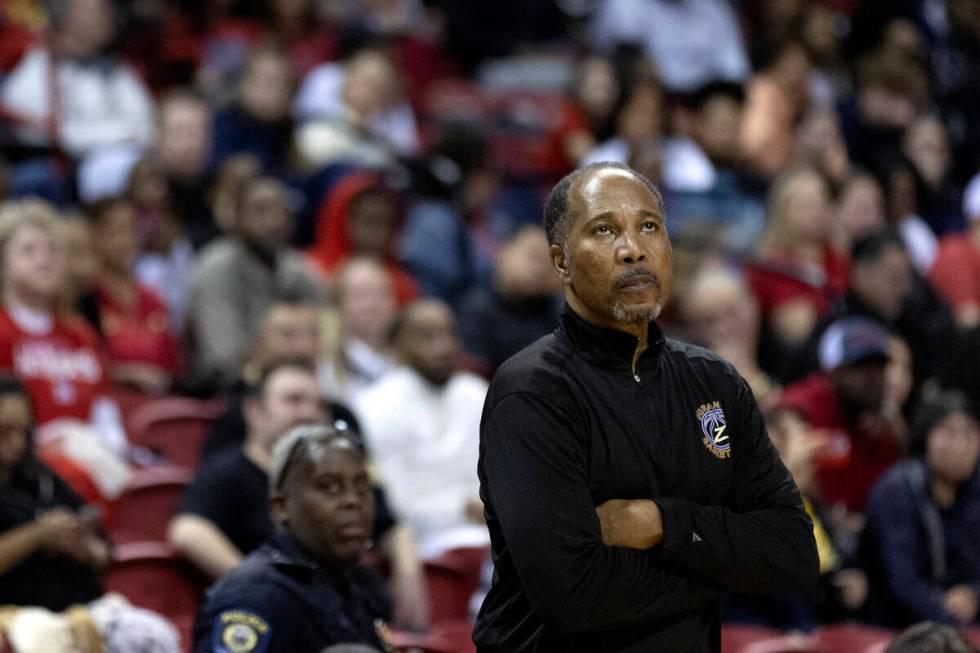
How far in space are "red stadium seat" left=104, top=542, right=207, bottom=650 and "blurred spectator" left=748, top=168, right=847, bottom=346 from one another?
353 centimetres

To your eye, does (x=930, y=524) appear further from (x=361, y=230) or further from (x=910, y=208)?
(x=910, y=208)

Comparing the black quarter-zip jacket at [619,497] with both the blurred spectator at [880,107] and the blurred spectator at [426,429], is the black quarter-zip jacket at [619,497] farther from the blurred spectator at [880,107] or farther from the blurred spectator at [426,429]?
the blurred spectator at [880,107]

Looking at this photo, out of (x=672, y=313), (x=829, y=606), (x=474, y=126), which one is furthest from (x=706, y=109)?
(x=829, y=606)

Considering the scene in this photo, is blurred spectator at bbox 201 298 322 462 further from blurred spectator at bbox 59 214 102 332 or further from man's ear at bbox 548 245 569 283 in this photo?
man's ear at bbox 548 245 569 283

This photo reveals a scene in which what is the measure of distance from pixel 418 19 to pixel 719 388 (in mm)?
8929

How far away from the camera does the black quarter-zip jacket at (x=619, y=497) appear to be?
2.43 m

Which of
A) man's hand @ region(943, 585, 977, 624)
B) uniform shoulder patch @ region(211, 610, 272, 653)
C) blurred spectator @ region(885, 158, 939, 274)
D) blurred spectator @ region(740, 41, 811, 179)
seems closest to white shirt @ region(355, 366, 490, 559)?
man's hand @ region(943, 585, 977, 624)

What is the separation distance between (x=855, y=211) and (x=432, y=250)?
2.46 meters

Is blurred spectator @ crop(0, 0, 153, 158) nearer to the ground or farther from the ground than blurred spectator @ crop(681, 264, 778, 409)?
farther from the ground

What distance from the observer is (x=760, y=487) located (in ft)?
8.73

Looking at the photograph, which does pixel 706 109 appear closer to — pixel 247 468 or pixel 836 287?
pixel 836 287

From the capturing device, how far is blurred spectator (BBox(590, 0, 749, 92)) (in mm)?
11141

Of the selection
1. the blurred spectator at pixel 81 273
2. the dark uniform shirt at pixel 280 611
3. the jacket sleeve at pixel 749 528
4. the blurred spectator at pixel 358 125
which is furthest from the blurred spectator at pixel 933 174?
the jacket sleeve at pixel 749 528

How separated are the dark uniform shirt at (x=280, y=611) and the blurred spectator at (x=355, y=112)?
5.10 meters
